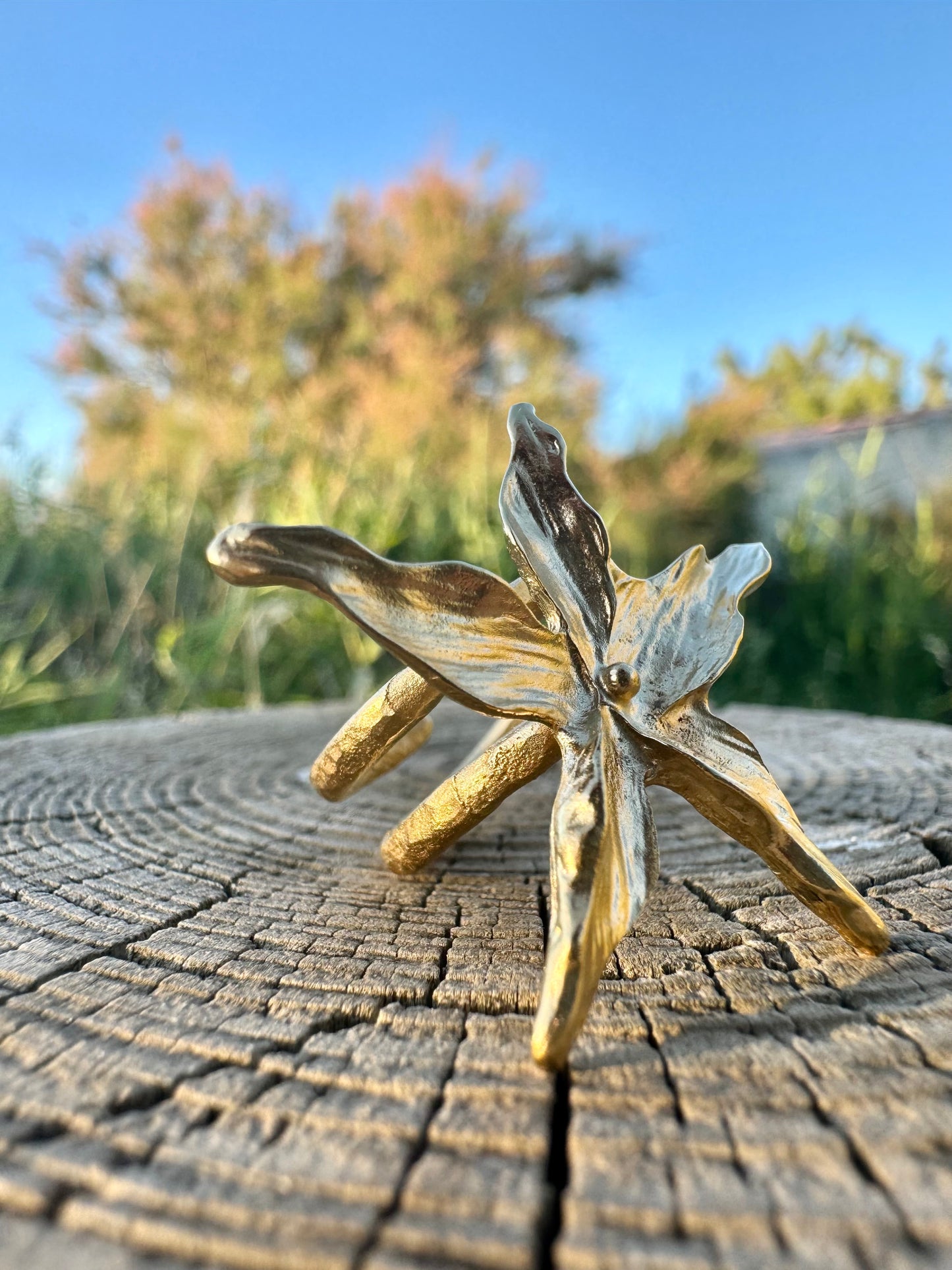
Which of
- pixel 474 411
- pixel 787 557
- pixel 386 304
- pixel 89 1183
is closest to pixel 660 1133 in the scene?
pixel 89 1183

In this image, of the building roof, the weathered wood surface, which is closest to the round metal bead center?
the weathered wood surface

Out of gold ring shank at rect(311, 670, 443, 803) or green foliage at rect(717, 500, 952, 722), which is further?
green foliage at rect(717, 500, 952, 722)

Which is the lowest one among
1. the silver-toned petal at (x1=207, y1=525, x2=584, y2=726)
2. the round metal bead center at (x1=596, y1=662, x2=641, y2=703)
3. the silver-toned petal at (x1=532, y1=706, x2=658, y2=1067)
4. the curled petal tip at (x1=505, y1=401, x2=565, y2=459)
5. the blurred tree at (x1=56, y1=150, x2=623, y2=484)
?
the silver-toned petal at (x1=532, y1=706, x2=658, y2=1067)

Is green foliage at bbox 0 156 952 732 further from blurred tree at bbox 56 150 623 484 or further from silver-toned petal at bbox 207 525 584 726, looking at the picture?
silver-toned petal at bbox 207 525 584 726

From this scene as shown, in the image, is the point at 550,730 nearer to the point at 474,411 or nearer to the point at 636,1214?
the point at 636,1214

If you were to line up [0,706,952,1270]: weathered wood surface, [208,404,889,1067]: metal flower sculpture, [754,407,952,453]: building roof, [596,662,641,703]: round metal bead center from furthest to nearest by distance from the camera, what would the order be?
1. [754,407,952,453]: building roof
2. [596,662,641,703]: round metal bead center
3. [208,404,889,1067]: metal flower sculpture
4. [0,706,952,1270]: weathered wood surface

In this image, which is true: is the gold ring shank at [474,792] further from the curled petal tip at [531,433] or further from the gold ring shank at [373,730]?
the curled petal tip at [531,433]

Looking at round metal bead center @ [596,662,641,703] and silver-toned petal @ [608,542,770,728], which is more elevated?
silver-toned petal @ [608,542,770,728]

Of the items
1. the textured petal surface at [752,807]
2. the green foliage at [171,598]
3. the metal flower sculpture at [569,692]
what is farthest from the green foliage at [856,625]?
the textured petal surface at [752,807]
